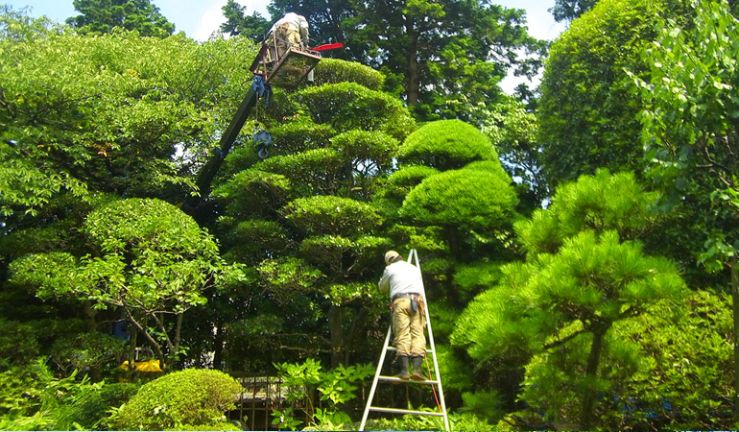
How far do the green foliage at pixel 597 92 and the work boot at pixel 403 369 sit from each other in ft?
11.5

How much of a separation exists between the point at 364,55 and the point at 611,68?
261 inches

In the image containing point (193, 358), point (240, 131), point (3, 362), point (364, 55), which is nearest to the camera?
point (3, 362)

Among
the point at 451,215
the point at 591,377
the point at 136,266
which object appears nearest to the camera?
the point at 591,377

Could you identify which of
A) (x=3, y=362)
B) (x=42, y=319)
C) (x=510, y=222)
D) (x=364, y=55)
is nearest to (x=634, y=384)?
Result: (x=510, y=222)

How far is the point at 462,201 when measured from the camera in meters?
6.55

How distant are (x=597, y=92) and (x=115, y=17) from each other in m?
14.6

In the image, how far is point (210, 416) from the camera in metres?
4.96

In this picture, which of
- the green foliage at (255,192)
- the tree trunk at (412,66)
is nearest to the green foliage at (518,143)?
the tree trunk at (412,66)

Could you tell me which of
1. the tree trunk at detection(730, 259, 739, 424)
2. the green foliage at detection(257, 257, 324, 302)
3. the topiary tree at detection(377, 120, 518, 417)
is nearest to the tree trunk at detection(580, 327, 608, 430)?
the tree trunk at detection(730, 259, 739, 424)

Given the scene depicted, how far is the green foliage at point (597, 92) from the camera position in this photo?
653 centimetres

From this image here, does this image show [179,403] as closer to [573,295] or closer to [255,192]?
[573,295]

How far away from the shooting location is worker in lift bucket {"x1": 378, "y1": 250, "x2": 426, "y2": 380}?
14.0 feet

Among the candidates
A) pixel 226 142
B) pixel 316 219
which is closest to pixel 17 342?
pixel 226 142

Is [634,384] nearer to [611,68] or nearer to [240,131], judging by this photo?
[611,68]
